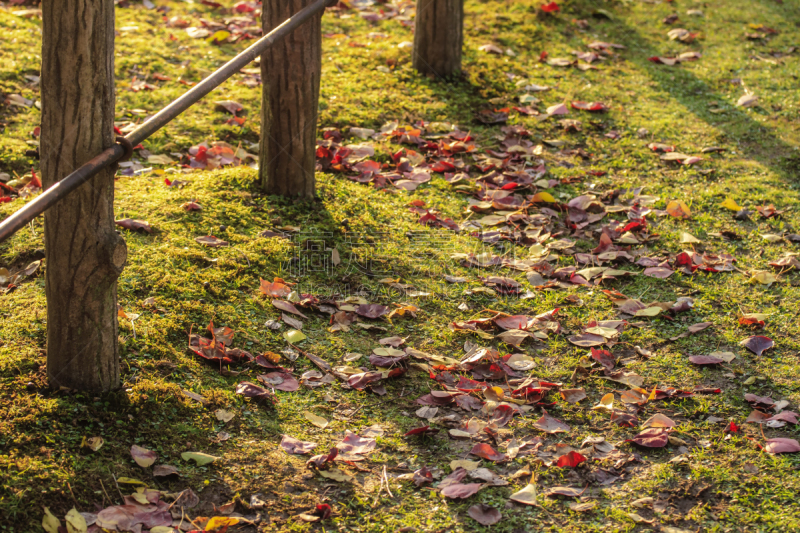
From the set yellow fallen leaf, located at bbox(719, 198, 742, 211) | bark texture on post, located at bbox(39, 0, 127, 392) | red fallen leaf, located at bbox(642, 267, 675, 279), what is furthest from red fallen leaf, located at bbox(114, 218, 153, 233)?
yellow fallen leaf, located at bbox(719, 198, 742, 211)

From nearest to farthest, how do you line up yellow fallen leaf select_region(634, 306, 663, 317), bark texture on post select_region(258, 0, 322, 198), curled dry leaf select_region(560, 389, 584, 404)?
curled dry leaf select_region(560, 389, 584, 404) → yellow fallen leaf select_region(634, 306, 663, 317) → bark texture on post select_region(258, 0, 322, 198)

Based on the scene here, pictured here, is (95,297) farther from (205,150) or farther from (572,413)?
(205,150)

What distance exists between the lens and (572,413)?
276 cm

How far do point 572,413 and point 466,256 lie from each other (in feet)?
3.97

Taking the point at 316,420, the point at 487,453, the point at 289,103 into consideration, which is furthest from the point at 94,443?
the point at 289,103

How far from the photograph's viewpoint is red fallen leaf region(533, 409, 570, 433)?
2658 millimetres

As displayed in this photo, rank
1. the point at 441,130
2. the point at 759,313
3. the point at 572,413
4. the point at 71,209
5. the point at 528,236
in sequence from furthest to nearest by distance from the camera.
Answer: the point at 441,130
the point at 528,236
the point at 759,313
the point at 572,413
the point at 71,209

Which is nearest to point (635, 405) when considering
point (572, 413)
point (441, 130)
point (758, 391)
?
point (572, 413)

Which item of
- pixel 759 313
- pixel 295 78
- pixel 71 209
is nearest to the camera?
pixel 71 209

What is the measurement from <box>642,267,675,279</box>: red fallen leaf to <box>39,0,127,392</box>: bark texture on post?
2623mm

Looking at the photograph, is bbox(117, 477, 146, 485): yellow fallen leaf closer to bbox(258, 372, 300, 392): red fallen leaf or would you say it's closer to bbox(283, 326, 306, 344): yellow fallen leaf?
bbox(258, 372, 300, 392): red fallen leaf

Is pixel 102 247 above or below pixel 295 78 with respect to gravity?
below

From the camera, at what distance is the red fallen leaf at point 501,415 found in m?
2.69

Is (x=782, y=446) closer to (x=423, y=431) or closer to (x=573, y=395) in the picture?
(x=573, y=395)
